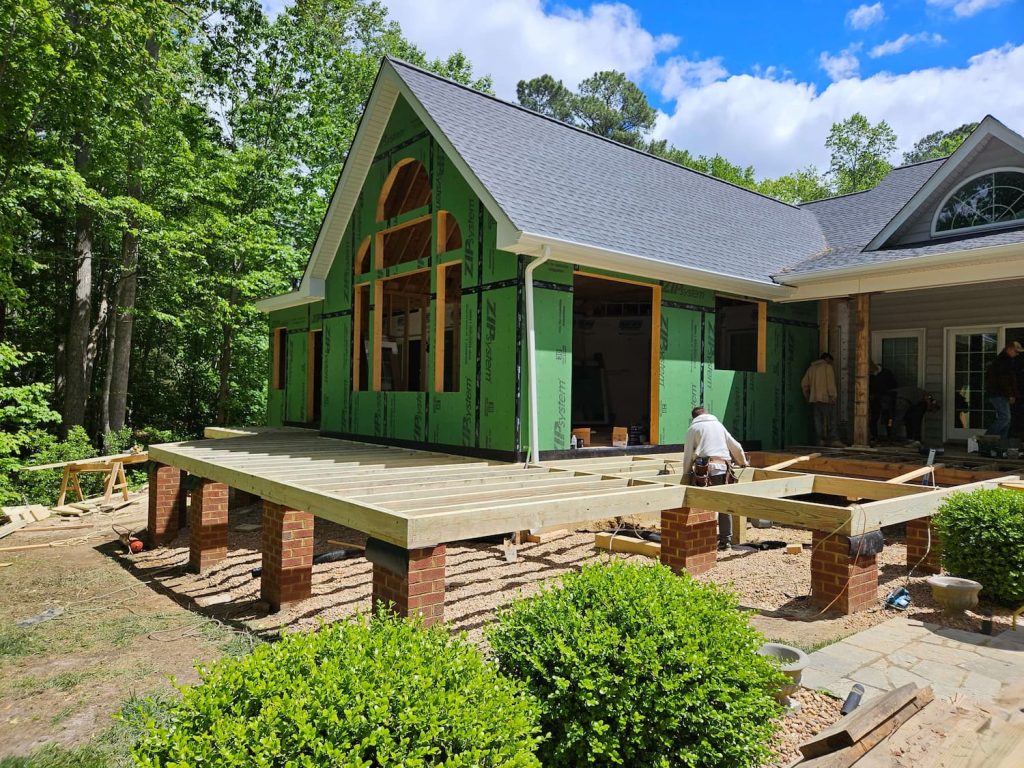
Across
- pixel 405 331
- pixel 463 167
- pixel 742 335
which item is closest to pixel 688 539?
pixel 463 167

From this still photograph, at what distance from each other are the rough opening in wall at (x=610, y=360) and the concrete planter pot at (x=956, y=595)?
10442mm

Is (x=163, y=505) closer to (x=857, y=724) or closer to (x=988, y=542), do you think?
(x=857, y=724)

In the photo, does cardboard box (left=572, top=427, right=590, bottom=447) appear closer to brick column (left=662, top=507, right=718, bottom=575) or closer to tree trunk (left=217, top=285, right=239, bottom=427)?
brick column (left=662, top=507, right=718, bottom=575)

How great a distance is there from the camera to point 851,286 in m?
11.0

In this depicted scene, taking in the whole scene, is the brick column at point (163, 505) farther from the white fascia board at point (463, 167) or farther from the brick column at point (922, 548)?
the brick column at point (922, 548)

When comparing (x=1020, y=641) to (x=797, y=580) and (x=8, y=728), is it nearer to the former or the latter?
(x=797, y=580)

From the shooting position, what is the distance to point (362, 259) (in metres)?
12.7

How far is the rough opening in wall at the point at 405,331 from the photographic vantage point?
510 inches

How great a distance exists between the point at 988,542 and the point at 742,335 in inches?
323

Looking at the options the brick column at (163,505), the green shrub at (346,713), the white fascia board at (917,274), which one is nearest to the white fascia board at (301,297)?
the brick column at (163,505)

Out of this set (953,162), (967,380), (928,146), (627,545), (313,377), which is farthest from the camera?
(928,146)

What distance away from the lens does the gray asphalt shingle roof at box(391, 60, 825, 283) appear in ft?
30.8

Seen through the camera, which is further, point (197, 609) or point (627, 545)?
point (627, 545)

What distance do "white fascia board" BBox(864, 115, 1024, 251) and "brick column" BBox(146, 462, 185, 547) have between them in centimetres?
1262
